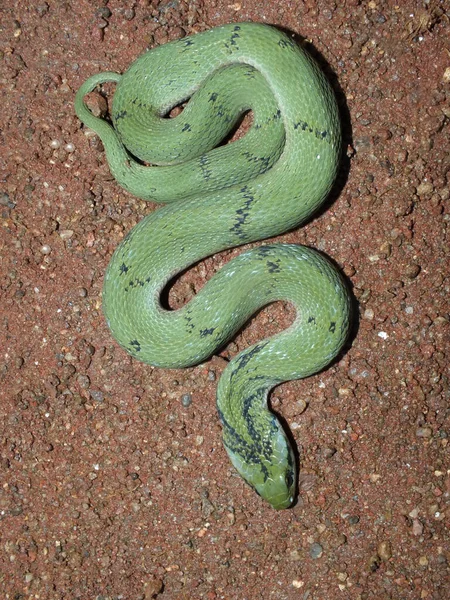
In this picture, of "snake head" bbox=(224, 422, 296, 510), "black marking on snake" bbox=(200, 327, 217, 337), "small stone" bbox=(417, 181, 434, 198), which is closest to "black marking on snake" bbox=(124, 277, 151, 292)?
"black marking on snake" bbox=(200, 327, 217, 337)

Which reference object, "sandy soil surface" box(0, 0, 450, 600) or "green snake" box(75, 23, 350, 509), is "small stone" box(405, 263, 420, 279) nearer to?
"sandy soil surface" box(0, 0, 450, 600)

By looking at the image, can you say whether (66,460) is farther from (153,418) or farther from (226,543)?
(226,543)

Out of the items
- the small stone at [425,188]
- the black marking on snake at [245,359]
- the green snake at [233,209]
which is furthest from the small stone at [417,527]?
the small stone at [425,188]

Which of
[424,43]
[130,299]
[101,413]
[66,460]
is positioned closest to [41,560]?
[66,460]

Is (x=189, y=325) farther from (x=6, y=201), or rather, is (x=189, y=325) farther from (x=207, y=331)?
(x=6, y=201)

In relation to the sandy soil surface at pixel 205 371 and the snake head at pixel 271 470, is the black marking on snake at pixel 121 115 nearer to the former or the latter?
the sandy soil surface at pixel 205 371

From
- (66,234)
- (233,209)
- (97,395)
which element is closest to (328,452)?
(97,395)

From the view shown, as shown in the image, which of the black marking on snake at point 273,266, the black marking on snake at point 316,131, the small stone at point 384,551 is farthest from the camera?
the small stone at point 384,551
